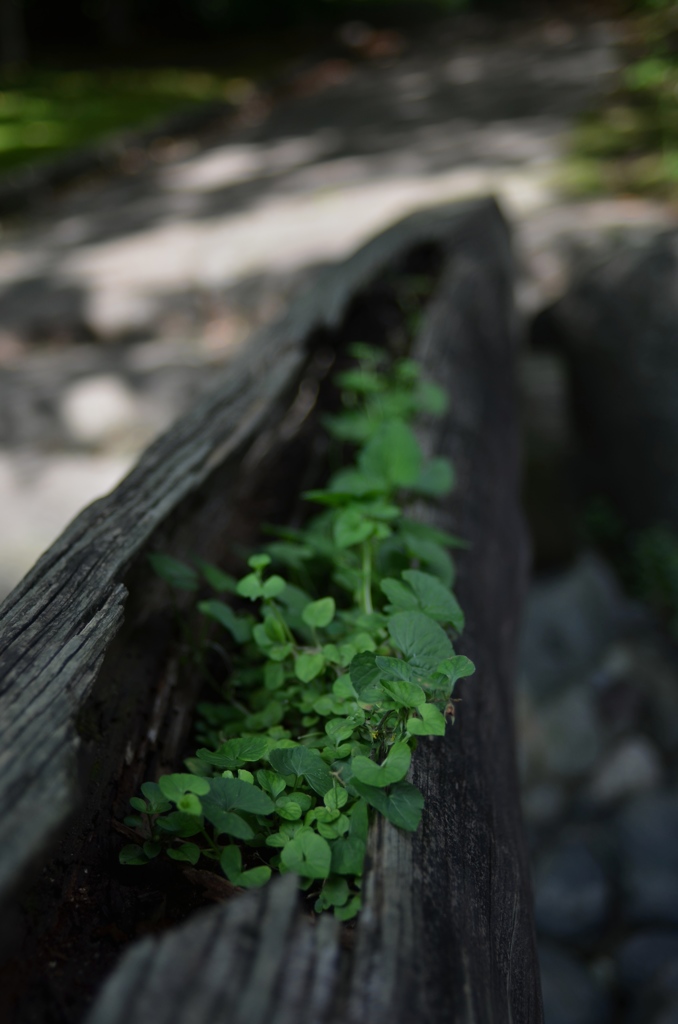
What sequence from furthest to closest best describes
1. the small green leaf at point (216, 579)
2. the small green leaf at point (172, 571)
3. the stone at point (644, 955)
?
the stone at point (644, 955)
the small green leaf at point (216, 579)
the small green leaf at point (172, 571)

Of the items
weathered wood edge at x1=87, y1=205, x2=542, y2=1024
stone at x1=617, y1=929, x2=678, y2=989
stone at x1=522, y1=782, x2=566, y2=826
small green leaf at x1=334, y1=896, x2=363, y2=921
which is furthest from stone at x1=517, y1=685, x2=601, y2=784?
small green leaf at x1=334, y1=896, x2=363, y2=921

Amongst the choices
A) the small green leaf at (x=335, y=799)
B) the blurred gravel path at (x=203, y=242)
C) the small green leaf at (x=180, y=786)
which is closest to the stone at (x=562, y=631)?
the blurred gravel path at (x=203, y=242)

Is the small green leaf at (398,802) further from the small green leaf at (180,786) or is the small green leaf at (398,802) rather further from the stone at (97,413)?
the stone at (97,413)

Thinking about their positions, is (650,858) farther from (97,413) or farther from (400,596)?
(97,413)

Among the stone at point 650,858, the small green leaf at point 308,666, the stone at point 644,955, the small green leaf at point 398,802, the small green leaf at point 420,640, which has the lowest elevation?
the small green leaf at point 398,802

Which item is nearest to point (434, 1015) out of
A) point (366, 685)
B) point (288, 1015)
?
point (288, 1015)

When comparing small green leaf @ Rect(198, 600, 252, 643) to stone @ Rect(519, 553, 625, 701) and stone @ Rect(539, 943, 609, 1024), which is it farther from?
stone @ Rect(519, 553, 625, 701)

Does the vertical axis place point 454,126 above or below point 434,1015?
above

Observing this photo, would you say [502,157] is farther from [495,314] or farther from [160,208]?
[495,314]
